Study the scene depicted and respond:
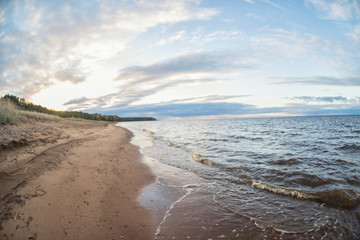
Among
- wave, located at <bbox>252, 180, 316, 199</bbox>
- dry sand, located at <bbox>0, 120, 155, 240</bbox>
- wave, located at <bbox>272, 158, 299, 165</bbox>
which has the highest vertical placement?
dry sand, located at <bbox>0, 120, 155, 240</bbox>

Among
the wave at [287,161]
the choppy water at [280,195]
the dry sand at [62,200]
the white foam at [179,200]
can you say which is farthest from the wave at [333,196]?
the dry sand at [62,200]

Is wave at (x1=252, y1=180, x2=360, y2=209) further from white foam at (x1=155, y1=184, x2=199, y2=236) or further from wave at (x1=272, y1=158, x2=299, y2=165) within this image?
wave at (x1=272, y1=158, x2=299, y2=165)

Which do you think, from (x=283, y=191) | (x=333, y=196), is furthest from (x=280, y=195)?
(x=333, y=196)

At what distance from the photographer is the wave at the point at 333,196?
18.7 ft

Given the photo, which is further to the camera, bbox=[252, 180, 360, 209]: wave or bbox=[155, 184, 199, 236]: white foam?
bbox=[252, 180, 360, 209]: wave

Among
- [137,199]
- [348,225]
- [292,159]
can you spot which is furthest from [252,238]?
[292,159]

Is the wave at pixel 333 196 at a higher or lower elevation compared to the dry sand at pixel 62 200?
lower

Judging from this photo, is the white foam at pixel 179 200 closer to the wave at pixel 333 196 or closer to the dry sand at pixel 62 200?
the dry sand at pixel 62 200

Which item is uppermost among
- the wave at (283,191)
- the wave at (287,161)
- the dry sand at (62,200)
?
the dry sand at (62,200)

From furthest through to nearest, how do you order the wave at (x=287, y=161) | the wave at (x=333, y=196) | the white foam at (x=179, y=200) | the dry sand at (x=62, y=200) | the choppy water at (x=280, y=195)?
the wave at (x=287, y=161)
the wave at (x=333, y=196)
the choppy water at (x=280, y=195)
the white foam at (x=179, y=200)
the dry sand at (x=62, y=200)

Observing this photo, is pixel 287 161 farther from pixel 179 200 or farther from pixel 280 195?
pixel 179 200

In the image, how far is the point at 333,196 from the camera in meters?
6.17

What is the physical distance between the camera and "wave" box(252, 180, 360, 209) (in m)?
5.70

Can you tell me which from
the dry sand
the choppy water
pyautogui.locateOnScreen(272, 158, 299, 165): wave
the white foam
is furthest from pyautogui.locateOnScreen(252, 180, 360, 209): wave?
the dry sand
